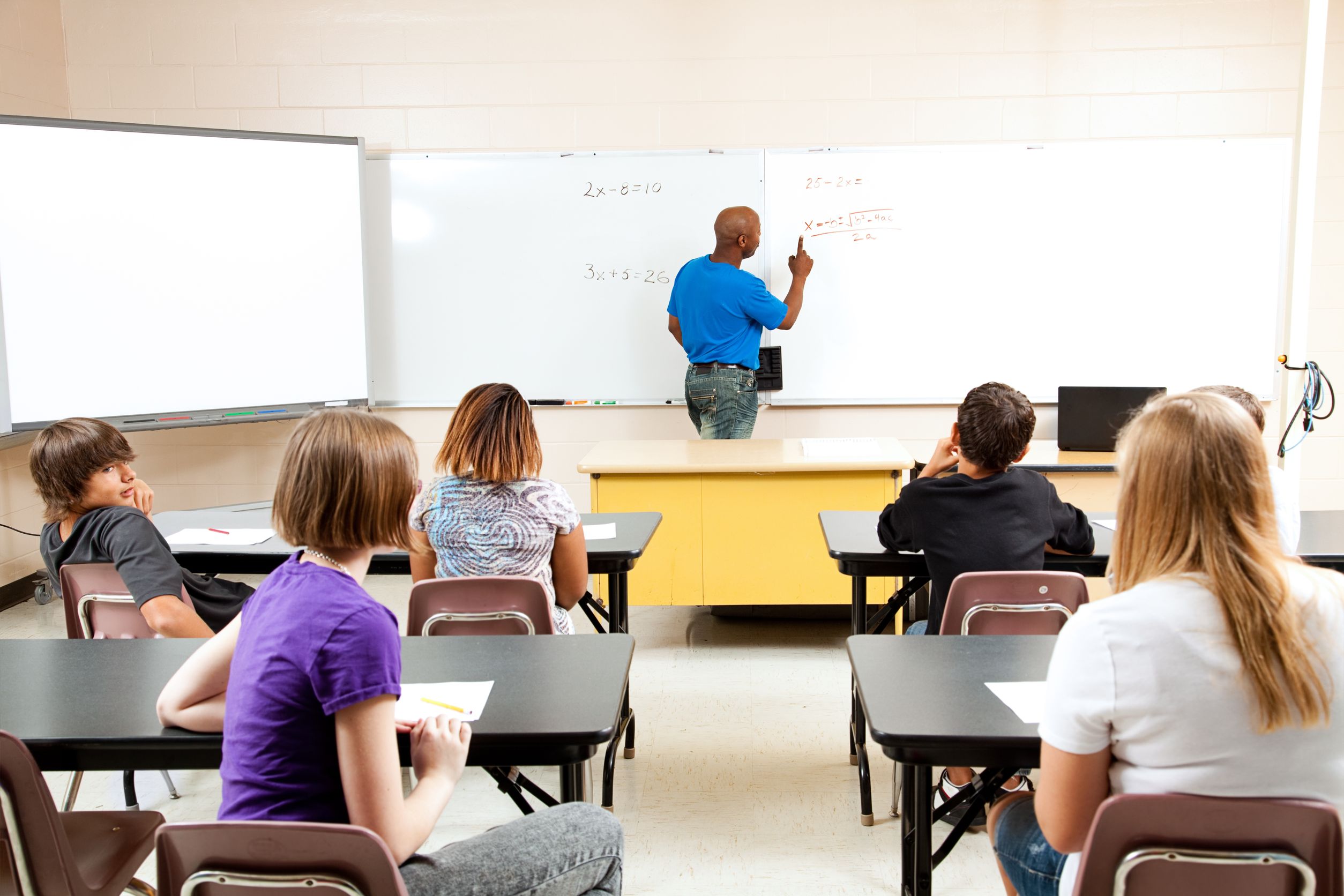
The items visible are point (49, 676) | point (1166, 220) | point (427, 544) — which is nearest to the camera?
point (49, 676)

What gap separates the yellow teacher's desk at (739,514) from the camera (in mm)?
3650

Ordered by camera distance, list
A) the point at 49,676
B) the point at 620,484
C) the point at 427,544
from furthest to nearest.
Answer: the point at 620,484 → the point at 427,544 → the point at 49,676

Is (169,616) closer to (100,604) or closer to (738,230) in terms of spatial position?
(100,604)

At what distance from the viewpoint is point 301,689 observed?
3.64 feet

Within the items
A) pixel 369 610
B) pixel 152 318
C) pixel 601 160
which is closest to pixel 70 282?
pixel 152 318

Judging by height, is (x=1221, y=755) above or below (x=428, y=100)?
below

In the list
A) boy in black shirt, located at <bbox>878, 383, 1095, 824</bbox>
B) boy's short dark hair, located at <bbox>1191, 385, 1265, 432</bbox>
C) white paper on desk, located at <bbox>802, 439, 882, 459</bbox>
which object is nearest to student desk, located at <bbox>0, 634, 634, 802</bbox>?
boy in black shirt, located at <bbox>878, 383, 1095, 824</bbox>

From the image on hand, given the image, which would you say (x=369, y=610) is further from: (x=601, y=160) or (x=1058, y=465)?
(x=601, y=160)

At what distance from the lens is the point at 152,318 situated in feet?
14.4

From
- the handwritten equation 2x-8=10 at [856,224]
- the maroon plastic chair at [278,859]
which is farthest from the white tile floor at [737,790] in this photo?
the handwritten equation 2x-8=10 at [856,224]

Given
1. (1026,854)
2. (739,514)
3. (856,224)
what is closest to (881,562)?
(1026,854)

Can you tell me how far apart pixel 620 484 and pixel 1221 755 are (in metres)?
2.70

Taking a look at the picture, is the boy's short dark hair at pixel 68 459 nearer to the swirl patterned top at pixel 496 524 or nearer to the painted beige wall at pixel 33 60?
the swirl patterned top at pixel 496 524

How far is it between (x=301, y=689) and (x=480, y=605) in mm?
1109
